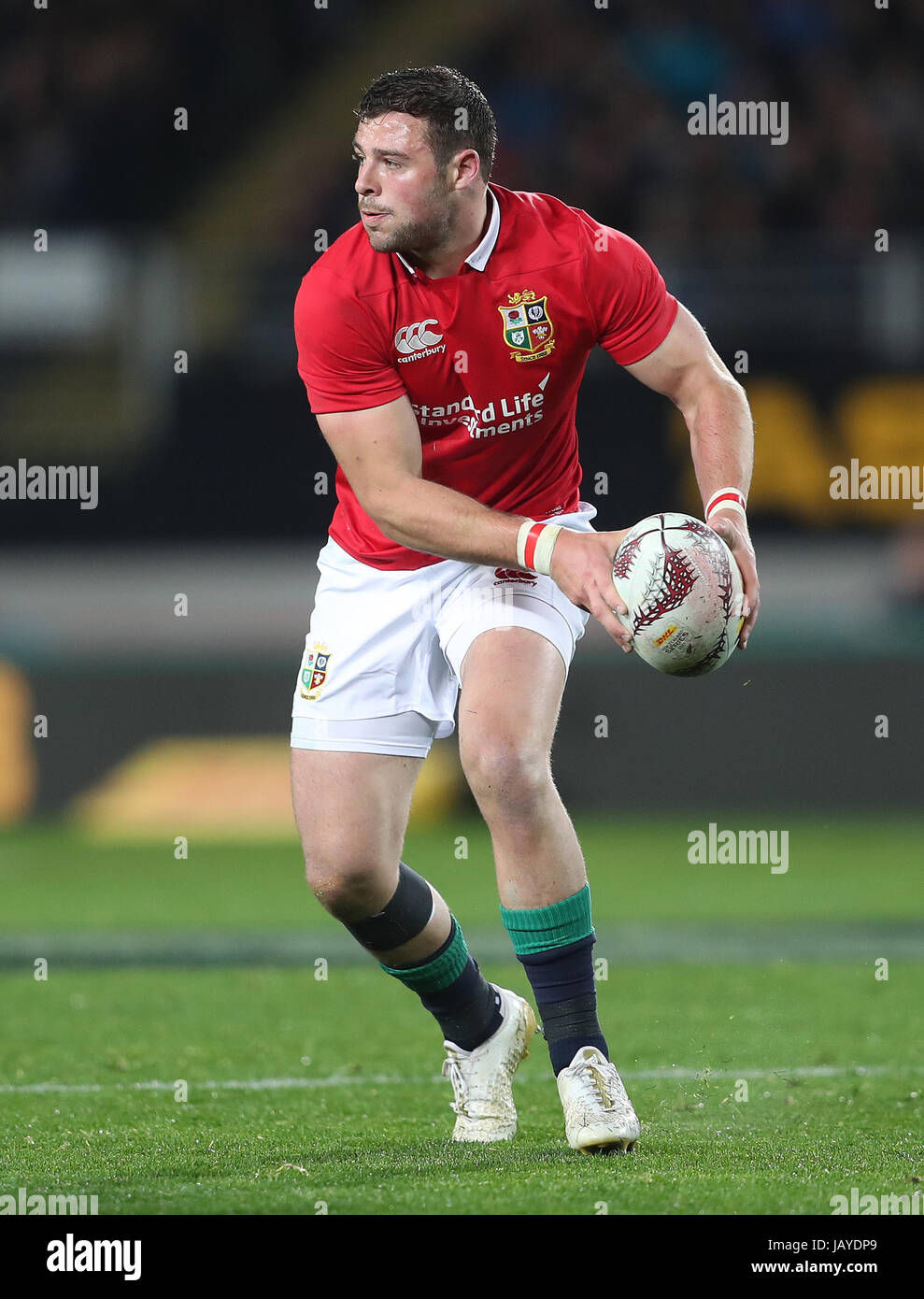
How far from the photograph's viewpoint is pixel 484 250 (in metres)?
4.68

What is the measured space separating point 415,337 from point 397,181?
1.23 ft

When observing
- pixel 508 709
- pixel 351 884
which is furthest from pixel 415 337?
pixel 351 884

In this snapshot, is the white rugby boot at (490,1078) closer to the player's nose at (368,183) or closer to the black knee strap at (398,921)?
the black knee strap at (398,921)

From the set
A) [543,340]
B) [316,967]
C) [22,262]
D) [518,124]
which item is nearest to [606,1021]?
[316,967]

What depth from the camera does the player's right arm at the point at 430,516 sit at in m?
4.22

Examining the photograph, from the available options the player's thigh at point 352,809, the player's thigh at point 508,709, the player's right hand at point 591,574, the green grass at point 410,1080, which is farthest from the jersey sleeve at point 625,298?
the green grass at point 410,1080

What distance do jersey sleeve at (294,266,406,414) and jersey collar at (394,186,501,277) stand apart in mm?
164

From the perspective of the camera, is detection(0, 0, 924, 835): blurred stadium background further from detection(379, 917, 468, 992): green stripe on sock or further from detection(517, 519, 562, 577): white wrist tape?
detection(517, 519, 562, 577): white wrist tape

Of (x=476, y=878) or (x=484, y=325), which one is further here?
(x=476, y=878)

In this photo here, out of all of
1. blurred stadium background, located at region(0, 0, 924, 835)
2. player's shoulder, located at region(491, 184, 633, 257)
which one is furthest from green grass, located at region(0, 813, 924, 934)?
player's shoulder, located at region(491, 184, 633, 257)

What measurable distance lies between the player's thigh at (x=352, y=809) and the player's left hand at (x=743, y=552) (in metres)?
1.00

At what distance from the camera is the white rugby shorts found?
4723mm

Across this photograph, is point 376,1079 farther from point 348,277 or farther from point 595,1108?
point 348,277
